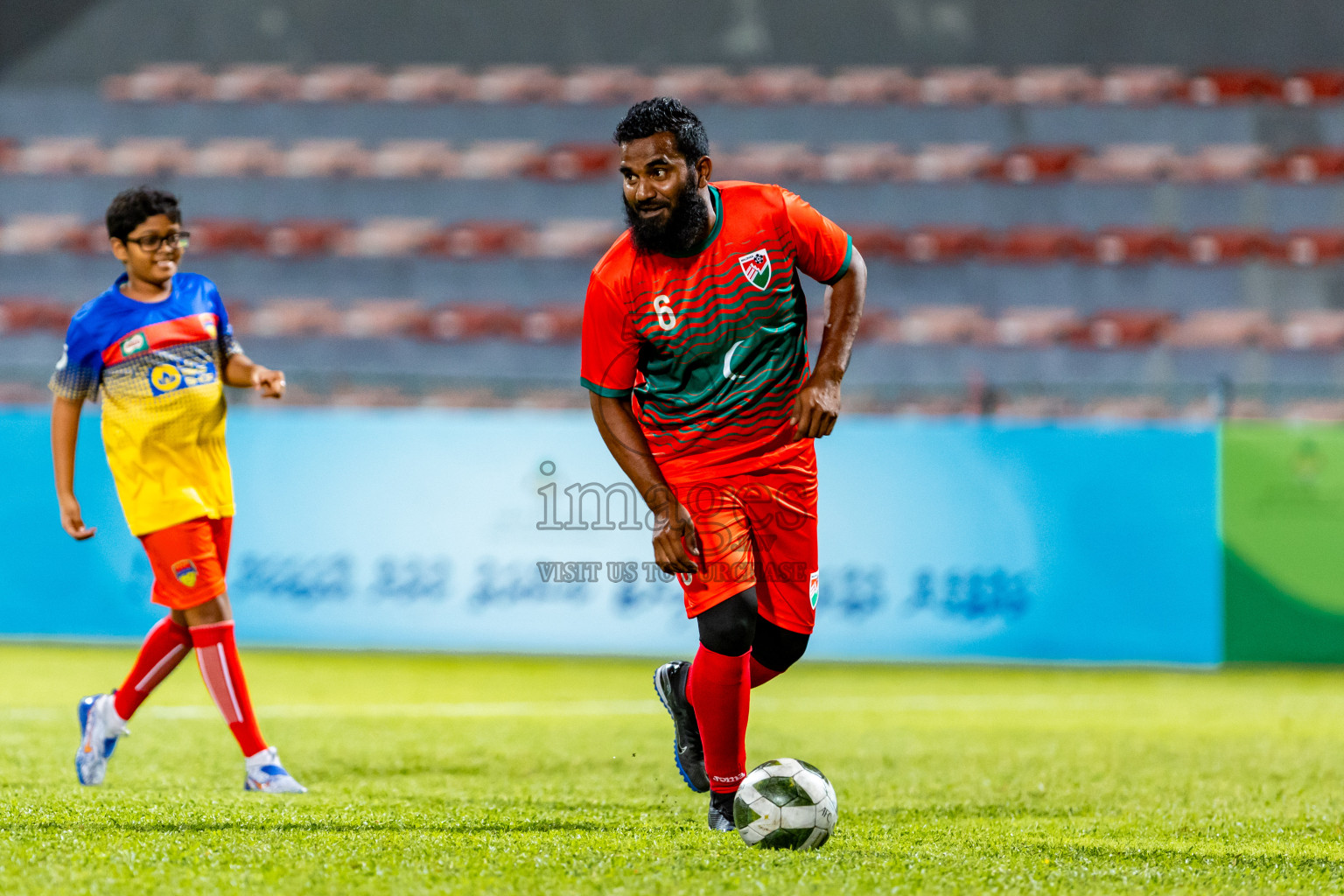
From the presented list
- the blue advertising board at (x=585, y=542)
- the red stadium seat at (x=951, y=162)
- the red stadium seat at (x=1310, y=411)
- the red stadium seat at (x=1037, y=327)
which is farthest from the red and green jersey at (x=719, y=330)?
the red stadium seat at (x=951, y=162)

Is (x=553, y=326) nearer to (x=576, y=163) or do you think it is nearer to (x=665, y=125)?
(x=576, y=163)

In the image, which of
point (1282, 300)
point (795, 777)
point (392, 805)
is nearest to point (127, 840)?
point (392, 805)

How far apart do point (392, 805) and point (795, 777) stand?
141 centimetres

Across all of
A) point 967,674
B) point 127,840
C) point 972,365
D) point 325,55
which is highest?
point 325,55

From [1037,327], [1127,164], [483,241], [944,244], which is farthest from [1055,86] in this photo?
[483,241]

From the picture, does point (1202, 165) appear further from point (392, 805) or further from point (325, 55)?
point (392, 805)

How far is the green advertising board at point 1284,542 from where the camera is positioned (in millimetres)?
10195

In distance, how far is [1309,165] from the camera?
16.2 meters

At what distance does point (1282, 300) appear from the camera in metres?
15.7

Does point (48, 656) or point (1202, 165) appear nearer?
point (48, 656)

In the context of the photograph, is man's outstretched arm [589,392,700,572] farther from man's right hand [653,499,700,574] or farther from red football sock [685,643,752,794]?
red football sock [685,643,752,794]

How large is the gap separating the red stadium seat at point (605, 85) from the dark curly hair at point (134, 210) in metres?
12.4

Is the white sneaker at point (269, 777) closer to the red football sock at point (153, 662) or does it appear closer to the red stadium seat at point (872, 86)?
the red football sock at point (153, 662)

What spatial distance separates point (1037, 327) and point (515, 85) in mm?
6575
